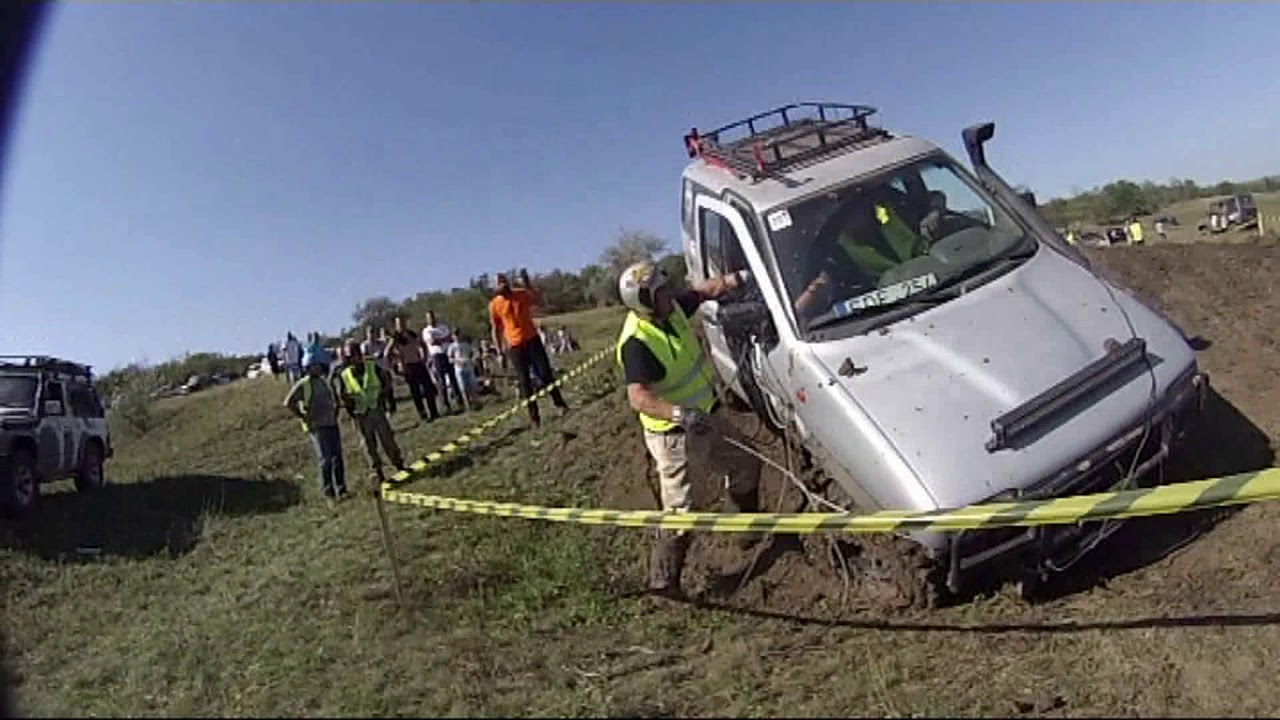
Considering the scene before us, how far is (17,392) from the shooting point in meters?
13.6

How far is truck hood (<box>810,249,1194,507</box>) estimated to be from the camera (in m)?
5.13

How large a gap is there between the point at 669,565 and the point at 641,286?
1.50 meters

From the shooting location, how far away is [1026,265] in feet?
22.0

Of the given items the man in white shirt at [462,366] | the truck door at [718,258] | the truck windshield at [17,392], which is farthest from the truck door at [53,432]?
the truck door at [718,258]

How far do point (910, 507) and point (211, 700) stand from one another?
9.81 feet

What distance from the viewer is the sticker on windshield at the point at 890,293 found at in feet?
21.1

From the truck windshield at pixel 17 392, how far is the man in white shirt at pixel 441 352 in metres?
5.22

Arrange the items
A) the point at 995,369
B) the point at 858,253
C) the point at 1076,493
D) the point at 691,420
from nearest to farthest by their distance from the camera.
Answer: the point at 1076,493, the point at 995,369, the point at 691,420, the point at 858,253

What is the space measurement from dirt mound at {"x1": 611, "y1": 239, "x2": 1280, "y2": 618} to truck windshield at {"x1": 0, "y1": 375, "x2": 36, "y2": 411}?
8.52 metres

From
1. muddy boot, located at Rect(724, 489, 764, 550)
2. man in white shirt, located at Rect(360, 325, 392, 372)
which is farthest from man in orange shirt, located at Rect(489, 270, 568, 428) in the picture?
man in white shirt, located at Rect(360, 325, 392, 372)

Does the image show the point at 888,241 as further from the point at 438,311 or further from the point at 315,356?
the point at 438,311

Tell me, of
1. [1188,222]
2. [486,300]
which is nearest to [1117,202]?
[1188,222]

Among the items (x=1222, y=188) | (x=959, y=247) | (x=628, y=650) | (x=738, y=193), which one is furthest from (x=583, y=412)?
(x=1222, y=188)

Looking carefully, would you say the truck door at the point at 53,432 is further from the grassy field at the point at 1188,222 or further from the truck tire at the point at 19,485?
the grassy field at the point at 1188,222
